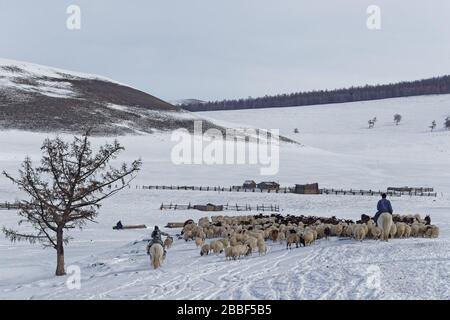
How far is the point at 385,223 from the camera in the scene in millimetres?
22812

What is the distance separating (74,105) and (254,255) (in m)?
107

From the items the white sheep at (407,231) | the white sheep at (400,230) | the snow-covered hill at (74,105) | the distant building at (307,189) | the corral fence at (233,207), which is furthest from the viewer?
the snow-covered hill at (74,105)

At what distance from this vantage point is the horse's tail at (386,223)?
22578mm

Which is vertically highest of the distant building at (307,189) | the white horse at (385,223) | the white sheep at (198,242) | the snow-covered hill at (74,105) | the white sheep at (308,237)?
the snow-covered hill at (74,105)

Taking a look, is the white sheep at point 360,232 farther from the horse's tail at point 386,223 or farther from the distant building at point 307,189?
the distant building at point 307,189

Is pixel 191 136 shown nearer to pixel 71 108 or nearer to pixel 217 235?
pixel 71 108

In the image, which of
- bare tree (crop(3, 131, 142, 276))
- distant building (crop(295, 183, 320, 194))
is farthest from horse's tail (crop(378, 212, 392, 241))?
distant building (crop(295, 183, 320, 194))

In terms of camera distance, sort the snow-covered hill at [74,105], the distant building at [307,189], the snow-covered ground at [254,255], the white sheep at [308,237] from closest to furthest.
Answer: the snow-covered ground at [254,255], the white sheep at [308,237], the distant building at [307,189], the snow-covered hill at [74,105]

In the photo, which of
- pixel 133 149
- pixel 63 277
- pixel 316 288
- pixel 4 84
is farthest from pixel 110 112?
pixel 316 288

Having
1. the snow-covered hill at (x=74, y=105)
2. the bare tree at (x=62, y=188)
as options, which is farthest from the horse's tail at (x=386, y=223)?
the snow-covered hill at (x=74, y=105)

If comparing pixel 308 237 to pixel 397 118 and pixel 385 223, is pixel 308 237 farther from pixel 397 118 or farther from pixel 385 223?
pixel 397 118

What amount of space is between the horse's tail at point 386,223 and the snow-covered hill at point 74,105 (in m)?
84.9

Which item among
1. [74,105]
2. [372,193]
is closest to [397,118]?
[74,105]
